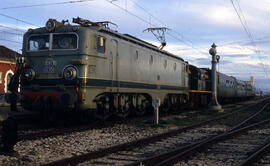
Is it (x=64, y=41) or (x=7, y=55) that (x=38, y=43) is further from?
(x=7, y=55)

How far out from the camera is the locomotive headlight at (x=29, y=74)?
1076 centimetres

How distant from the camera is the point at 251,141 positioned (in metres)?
8.84

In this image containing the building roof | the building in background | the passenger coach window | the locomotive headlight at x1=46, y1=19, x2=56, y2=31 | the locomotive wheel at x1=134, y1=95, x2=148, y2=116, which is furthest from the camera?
the building roof

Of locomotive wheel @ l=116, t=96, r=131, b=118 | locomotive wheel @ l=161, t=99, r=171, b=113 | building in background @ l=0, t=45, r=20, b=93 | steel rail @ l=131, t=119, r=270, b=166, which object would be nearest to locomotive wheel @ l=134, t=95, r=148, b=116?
locomotive wheel @ l=116, t=96, r=131, b=118

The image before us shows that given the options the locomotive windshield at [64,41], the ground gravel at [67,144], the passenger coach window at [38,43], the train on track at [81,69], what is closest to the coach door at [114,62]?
the train on track at [81,69]

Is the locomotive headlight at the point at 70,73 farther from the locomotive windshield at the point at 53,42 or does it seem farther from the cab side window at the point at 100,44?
the cab side window at the point at 100,44

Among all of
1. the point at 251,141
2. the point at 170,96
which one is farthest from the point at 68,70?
the point at 170,96

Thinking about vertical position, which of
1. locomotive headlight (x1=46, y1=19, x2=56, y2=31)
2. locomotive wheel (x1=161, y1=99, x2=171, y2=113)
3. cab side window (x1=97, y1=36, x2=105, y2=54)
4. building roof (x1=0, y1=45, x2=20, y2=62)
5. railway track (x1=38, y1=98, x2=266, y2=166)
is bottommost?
railway track (x1=38, y1=98, x2=266, y2=166)

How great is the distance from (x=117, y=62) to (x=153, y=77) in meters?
4.07

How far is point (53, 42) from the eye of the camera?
35.7ft

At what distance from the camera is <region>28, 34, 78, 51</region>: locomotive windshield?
1066cm

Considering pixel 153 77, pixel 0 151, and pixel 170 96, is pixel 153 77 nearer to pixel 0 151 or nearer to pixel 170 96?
pixel 170 96

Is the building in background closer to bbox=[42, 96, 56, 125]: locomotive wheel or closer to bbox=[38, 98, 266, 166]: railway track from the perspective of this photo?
bbox=[42, 96, 56, 125]: locomotive wheel

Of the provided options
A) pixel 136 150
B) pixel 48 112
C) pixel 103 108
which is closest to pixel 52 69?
pixel 48 112
